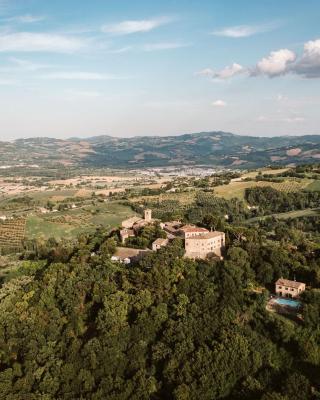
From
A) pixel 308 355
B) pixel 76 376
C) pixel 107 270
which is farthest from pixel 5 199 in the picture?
pixel 308 355

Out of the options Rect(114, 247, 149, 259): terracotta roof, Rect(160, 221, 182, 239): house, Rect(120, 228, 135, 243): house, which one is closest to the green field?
Rect(160, 221, 182, 239): house

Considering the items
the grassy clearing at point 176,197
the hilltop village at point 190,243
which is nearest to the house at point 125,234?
the hilltop village at point 190,243

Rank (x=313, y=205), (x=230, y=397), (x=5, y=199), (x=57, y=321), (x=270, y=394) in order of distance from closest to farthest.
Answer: (x=270, y=394) → (x=230, y=397) → (x=57, y=321) → (x=313, y=205) → (x=5, y=199)

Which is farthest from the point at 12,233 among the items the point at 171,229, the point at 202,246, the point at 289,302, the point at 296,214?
the point at 289,302

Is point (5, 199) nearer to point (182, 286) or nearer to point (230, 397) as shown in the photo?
point (182, 286)

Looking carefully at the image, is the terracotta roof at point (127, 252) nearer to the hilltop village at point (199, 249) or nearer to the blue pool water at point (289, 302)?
the hilltop village at point (199, 249)
